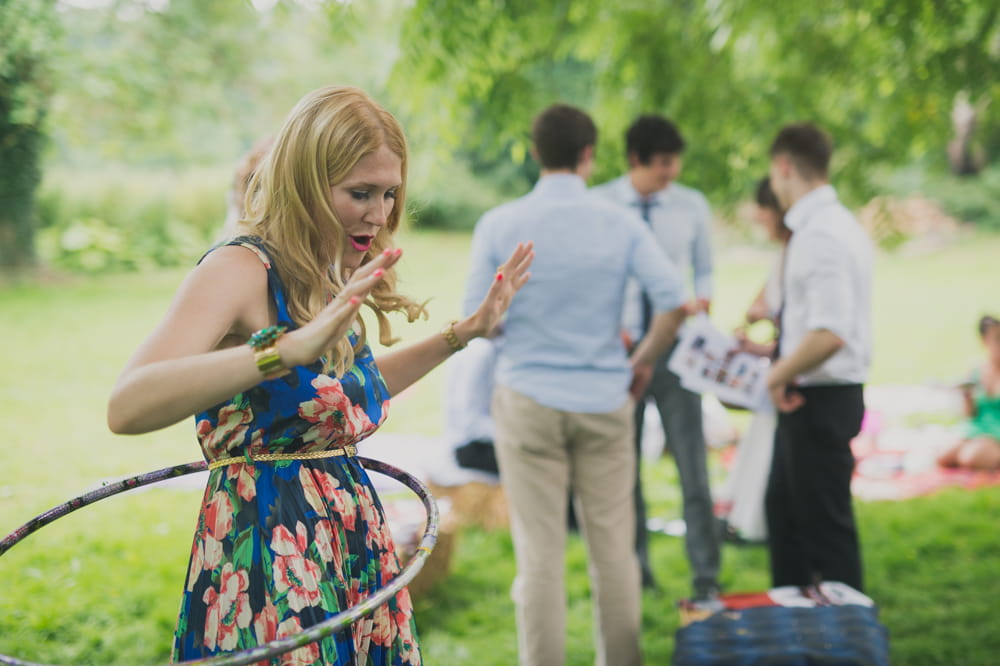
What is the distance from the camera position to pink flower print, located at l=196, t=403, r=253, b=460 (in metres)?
1.79

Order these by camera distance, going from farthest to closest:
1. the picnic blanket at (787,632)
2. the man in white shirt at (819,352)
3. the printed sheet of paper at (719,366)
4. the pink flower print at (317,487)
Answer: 1. the printed sheet of paper at (719,366)
2. the man in white shirt at (819,352)
3. the picnic blanket at (787,632)
4. the pink flower print at (317,487)

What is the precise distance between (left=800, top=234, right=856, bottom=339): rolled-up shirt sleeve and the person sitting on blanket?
170 inches

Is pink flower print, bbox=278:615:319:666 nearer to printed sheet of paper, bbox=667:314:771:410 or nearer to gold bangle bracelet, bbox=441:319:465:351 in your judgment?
gold bangle bracelet, bbox=441:319:465:351

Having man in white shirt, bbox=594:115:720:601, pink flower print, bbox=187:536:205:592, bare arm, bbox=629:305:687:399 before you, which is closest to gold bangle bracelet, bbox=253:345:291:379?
pink flower print, bbox=187:536:205:592

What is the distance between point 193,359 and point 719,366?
3.26 metres

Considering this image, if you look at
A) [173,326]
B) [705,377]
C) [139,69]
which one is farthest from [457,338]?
[139,69]

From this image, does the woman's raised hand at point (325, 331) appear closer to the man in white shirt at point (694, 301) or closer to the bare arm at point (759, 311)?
the man in white shirt at point (694, 301)

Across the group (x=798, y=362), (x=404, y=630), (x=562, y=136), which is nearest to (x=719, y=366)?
(x=798, y=362)

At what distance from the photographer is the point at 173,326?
1.60m

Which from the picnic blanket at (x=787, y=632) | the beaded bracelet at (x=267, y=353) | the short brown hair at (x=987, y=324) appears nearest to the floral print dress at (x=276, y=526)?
the beaded bracelet at (x=267, y=353)

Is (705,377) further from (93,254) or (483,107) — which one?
(93,254)

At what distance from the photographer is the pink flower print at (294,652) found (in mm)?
1757

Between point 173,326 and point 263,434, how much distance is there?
12.5 inches

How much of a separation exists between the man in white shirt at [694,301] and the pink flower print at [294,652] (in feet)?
10.6
